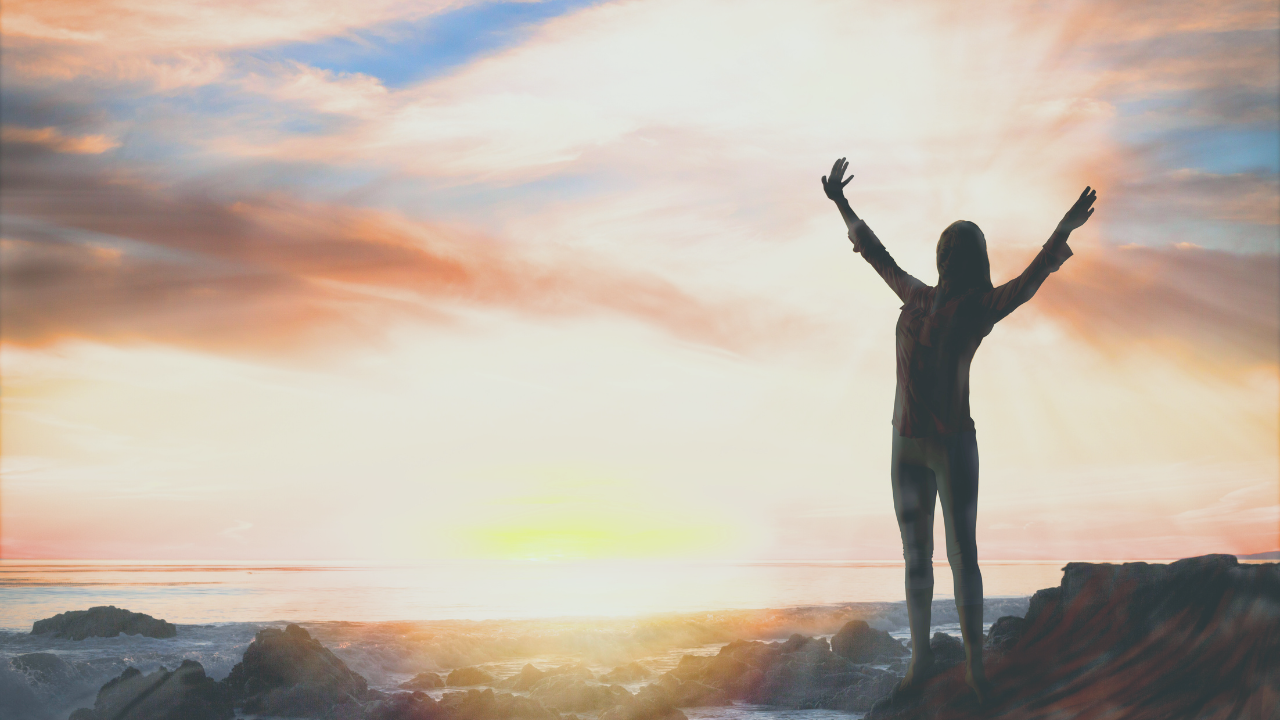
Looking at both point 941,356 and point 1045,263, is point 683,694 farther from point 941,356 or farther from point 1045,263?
point 1045,263

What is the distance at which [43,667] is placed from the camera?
17.3 metres

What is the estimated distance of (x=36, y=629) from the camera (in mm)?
21703

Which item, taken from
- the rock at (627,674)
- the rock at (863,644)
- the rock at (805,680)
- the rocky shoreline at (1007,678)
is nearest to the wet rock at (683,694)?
the rocky shoreline at (1007,678)

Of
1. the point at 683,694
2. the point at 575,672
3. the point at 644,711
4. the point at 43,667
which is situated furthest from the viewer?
the point at 43,667

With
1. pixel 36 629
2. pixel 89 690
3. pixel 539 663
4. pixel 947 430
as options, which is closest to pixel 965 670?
pixel 947 430

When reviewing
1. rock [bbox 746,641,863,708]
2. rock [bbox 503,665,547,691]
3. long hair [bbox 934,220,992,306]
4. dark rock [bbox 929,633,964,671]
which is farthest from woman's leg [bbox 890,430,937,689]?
rock [bbox 503,665,547,691]

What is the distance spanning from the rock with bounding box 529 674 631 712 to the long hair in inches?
404

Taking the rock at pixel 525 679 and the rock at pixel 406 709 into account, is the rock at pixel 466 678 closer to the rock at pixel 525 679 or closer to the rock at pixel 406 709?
the rock at pixel 525 679

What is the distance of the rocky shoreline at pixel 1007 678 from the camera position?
5.24 meters

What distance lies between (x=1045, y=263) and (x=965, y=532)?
1.95m

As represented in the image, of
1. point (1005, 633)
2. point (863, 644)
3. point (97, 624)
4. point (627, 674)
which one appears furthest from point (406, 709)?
point (97, 624)

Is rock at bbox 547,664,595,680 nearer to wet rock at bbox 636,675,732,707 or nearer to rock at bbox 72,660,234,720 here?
wet rock at bbox 636,675,732,707

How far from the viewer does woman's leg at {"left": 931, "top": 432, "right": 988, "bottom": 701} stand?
5.48m

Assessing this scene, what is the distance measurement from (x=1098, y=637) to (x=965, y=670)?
125 centimetres
